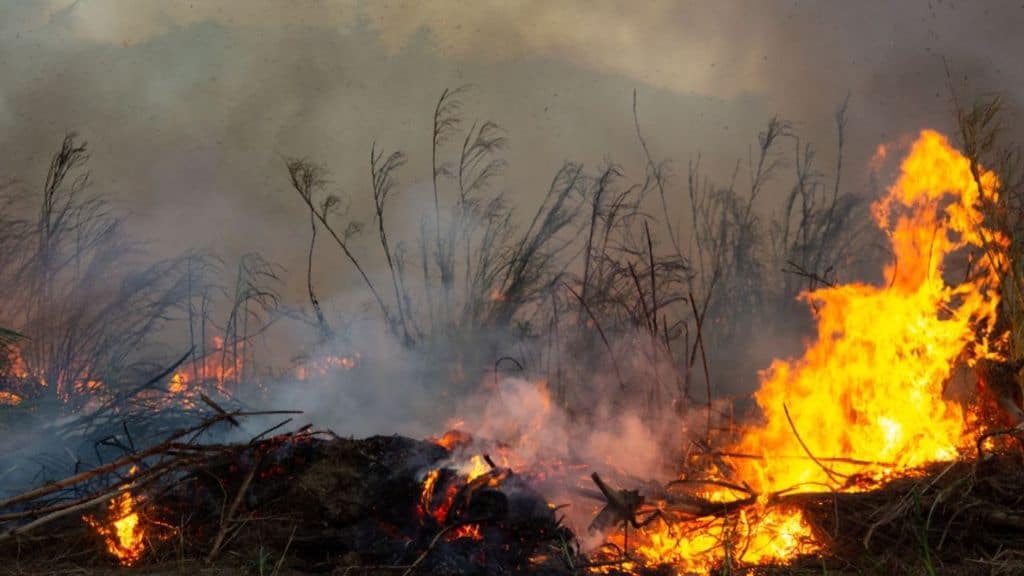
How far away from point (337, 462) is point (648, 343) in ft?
12.2

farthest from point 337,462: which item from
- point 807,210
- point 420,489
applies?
point 807,210

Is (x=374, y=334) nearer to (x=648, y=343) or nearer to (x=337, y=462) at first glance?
(x=648, y=343)

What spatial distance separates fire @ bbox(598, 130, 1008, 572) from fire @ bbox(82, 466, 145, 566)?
2.54m

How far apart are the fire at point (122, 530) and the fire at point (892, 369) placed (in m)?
2.54

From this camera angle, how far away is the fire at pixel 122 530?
14.1ft

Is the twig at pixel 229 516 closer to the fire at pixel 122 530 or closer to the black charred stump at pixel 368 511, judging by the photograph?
the black charred stump at pixel 368 511

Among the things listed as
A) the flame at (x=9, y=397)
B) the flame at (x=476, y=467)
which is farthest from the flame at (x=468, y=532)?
the flame at (x=9, y=397)

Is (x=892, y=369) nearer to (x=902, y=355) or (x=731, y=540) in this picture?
(x=902, y=355)

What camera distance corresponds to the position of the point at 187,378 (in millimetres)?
8117

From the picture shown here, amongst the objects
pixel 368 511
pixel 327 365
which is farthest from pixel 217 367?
pixel 368 511

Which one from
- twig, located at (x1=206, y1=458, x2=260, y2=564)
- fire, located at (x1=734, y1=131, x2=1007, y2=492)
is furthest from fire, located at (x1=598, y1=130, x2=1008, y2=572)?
twig, located at (x1=206, y1=458, x2=260, y2=564)

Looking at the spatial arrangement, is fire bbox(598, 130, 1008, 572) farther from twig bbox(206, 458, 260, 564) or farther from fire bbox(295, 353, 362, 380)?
fire bbox(295, 353, 362, 380)

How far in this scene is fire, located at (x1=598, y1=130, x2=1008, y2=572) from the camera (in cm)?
475

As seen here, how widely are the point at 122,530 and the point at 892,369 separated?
15.1 feet
